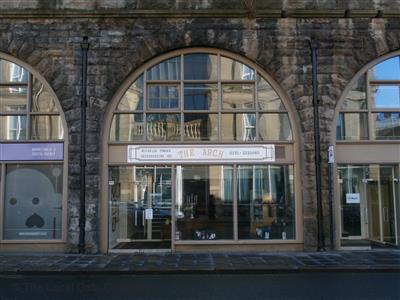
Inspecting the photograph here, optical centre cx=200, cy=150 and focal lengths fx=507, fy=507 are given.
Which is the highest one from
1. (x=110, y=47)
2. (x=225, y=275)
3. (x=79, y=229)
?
(x=110, y=47)

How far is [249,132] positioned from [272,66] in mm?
2000

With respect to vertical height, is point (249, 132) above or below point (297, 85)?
below

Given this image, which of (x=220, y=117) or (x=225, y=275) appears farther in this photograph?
(x=220, y=117)

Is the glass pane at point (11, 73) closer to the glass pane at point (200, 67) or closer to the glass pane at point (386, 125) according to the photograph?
the glass pane at point (200, 67)

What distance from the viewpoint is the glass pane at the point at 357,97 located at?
14609mm

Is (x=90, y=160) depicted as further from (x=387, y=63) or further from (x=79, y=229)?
(x=387, y=63)

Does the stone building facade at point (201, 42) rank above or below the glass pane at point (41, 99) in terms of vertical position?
above

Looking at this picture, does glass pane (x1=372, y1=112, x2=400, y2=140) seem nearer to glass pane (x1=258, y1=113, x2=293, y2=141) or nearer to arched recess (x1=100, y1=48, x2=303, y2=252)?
arched recess (x1=100, y1=48, x2=303, y2=252)

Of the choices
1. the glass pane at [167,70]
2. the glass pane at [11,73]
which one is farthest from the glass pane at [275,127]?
the glass pane at [11,73]

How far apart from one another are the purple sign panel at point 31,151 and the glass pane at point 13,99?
1048 millimetres

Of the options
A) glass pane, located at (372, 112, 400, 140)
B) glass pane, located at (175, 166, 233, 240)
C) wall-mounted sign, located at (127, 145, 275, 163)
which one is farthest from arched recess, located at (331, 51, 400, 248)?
glass pane, located at (175, 166, 233, 240)

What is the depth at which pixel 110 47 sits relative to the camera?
570 inches

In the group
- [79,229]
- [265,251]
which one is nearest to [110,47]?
[79,229]

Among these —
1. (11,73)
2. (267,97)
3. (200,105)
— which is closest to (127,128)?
(200,105)
